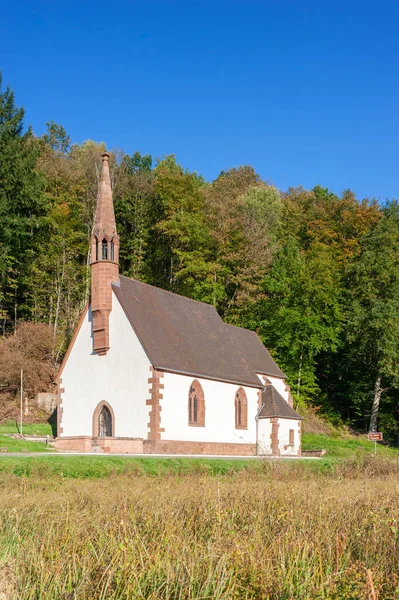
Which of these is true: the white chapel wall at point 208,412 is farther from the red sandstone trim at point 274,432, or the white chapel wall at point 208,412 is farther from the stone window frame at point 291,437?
the stone window frame at point 291,437

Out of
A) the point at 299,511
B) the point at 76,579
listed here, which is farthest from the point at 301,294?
the point at 76,579

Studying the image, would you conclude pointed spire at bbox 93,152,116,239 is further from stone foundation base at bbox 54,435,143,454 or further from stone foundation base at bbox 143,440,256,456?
stone foundation base at bbox 143,440,256,456

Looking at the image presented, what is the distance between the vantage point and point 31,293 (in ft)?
150

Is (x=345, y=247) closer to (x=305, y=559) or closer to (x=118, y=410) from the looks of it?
(x=118, y=410)

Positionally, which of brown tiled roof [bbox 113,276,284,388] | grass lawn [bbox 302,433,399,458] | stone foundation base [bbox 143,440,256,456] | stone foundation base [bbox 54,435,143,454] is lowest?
grass lawn [bbox 302,433,399,458]

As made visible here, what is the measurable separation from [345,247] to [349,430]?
54.6 ft

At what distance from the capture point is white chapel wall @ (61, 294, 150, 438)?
29234 mm

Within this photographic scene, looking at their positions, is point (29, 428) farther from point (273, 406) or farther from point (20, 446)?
point (273, 406)

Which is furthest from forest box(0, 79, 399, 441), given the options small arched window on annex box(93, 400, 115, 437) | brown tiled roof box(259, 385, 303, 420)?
small arched window on annex box(93, 400, 115, 437)

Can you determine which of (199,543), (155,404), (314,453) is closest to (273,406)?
(314,453)

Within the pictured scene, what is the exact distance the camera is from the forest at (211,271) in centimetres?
4281

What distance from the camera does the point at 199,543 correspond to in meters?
7.24

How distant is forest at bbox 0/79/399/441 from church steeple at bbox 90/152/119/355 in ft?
33.3

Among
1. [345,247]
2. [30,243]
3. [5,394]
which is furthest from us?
[345,247]
